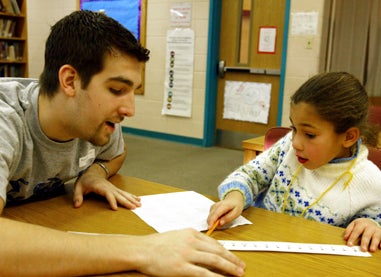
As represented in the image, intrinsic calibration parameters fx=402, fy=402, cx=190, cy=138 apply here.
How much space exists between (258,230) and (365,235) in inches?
9.8

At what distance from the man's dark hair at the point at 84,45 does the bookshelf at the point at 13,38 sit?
512 centimetres

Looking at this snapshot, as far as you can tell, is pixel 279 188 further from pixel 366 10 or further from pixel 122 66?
pixel 366 10

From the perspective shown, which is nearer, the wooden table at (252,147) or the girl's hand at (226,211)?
the girl's hand at (226,211)

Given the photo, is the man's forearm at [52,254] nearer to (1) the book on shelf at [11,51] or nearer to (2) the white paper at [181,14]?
(2) the white paper at [181,14]

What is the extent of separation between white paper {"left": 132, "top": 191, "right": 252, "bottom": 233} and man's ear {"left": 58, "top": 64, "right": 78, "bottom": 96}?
36 cm

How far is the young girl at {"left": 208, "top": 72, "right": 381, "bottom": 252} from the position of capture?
3.79 feet

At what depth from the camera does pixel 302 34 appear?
163 inches

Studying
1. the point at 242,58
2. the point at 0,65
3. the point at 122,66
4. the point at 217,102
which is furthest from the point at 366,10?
the point at 0,65

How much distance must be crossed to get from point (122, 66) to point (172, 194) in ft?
1.41

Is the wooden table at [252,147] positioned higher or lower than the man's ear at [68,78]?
lower

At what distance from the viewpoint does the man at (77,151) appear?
2.42 ft

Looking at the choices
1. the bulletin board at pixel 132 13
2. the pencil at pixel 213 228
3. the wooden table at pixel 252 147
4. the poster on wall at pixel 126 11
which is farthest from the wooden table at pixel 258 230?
the poster on wall at pixel 126 11

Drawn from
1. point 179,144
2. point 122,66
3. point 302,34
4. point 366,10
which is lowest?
point 179,144

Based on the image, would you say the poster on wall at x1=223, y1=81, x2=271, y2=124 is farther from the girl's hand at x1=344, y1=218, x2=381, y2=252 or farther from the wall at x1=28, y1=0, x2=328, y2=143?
the girl's hand at x1=344, y1=218, x2=381, y2=252
